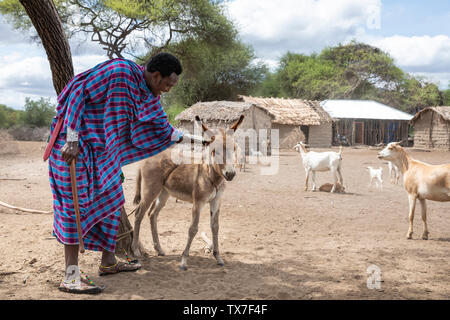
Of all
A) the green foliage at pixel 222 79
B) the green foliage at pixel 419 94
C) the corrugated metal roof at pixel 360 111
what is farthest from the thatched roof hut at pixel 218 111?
the green foliage at pixel 419 94

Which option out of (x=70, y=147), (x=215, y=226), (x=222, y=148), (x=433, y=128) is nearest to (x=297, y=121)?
(x=433, y=128)

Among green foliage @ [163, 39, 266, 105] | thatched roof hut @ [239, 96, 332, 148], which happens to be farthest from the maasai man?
green foliage @ [163, 39, 266, 105]

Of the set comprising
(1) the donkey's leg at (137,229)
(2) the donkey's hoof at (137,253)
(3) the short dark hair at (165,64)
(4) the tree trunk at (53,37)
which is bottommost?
(2) the donkey's hoof at (137,253)

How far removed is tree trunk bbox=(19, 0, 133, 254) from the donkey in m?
0.50

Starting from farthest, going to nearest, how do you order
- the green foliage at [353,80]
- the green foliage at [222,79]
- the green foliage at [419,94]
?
the green foliage at [353,80] → the green foliage at [419,94] → the green foliage at [222,79]

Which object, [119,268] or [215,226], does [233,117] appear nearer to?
[215,226]

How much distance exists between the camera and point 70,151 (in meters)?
3.43

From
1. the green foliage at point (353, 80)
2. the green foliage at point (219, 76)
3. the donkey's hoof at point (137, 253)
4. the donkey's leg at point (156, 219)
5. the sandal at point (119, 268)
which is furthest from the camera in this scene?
the green foliage at point (353, 80)

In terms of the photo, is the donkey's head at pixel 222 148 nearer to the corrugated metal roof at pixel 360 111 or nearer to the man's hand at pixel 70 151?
the man's hand at pixel 70 151

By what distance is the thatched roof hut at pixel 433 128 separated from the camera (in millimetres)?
27977

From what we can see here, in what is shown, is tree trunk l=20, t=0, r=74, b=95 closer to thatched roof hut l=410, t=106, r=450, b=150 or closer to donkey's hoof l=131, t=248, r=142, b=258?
donkey's hoof l=131, t=248, r=142, b=258

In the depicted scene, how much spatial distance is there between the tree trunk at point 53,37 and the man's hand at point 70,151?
5.47 ft

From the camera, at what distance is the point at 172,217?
741 cm

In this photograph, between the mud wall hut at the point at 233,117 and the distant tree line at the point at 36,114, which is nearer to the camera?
the mud wall hut at the point at 233,117
